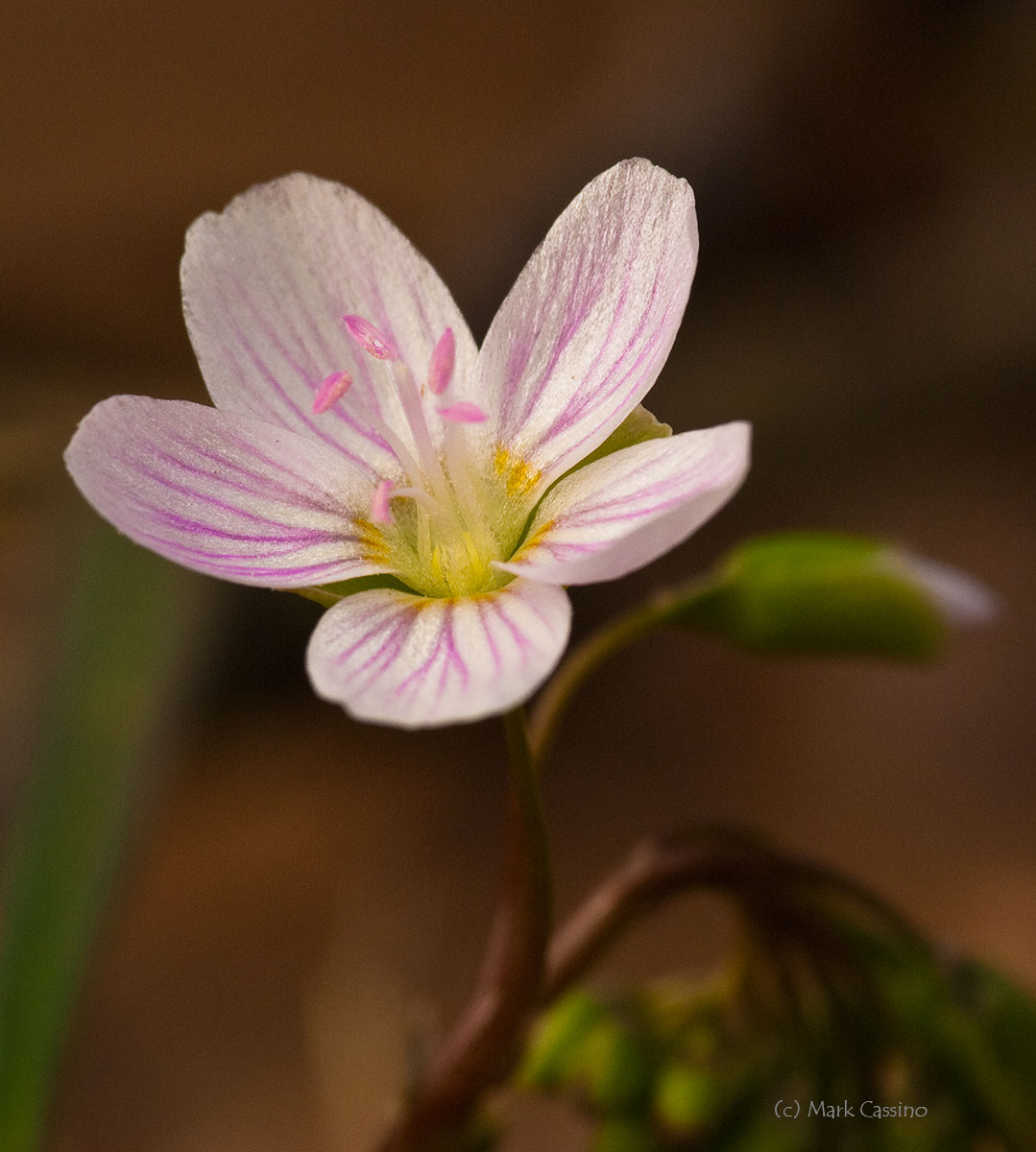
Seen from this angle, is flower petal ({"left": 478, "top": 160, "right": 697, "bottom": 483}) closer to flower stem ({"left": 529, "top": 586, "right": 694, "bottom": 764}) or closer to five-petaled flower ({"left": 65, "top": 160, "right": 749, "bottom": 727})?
five-petaled flower ({"left": 65, "top": 160, "right": 749, "bottom": 727})

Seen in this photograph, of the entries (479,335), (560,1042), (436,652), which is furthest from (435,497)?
(479,335)

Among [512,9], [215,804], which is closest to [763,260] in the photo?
[512,9]

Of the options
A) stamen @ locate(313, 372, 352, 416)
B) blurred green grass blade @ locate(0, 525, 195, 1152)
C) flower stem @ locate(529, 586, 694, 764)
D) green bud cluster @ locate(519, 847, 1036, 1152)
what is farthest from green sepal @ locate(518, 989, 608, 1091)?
stamen @ locate(313, 372, 352, 416)

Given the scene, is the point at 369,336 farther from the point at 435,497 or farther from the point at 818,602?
the point at 818,602

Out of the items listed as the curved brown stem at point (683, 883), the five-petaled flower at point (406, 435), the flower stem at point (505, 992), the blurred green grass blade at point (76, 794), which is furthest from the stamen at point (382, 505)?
the blurred green grass blade at point (76, 794)

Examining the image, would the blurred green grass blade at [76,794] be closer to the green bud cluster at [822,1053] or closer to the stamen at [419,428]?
the green bud cluster at [822,1053]

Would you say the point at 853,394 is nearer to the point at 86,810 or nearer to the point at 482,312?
the point at 482,312
